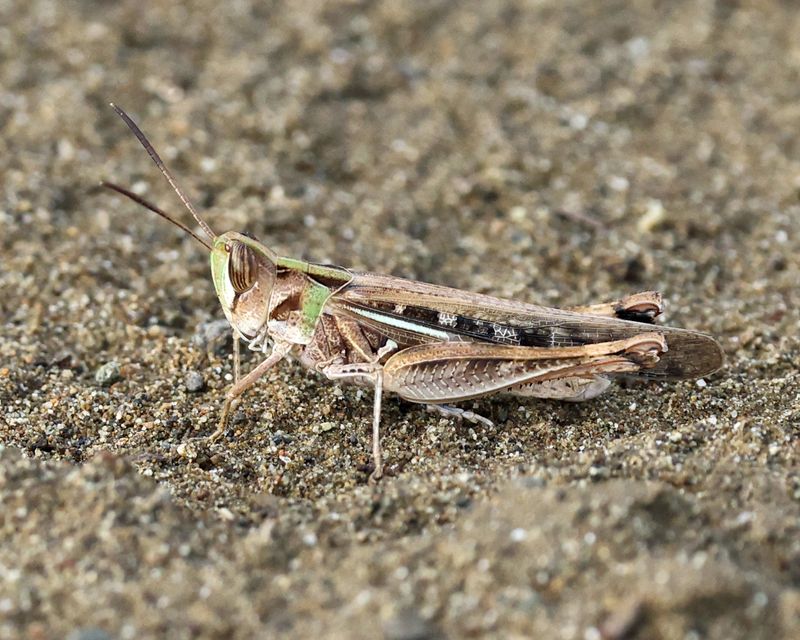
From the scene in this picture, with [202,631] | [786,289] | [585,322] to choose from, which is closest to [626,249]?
[786,289]

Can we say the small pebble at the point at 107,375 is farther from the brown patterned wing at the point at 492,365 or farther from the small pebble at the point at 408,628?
the small pebble at the point at 408,628

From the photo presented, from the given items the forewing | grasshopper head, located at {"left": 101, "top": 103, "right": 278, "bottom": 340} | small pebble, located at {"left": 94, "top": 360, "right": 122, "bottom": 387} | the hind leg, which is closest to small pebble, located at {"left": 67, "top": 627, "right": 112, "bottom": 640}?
grasshopper head, located at {"left": 101, "top": 103, "right": 278, "bottom": 340}

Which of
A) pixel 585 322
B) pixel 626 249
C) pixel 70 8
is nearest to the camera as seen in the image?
pixel 585 322

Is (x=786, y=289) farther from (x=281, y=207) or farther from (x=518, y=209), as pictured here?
(x=281, y=207)

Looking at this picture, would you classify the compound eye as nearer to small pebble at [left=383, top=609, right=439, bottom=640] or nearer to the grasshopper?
the grasshopper

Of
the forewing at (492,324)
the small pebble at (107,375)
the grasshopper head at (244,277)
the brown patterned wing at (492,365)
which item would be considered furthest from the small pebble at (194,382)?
the brown patterned wing at (492,365)

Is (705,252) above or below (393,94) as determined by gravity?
below

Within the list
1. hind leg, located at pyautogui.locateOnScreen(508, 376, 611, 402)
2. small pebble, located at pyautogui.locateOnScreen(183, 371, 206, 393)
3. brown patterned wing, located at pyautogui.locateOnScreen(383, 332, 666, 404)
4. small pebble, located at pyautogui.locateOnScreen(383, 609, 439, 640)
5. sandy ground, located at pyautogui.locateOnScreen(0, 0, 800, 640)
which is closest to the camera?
small pebble, located at pyautogui.locateOnScreen(383, 609, 439, 640)
